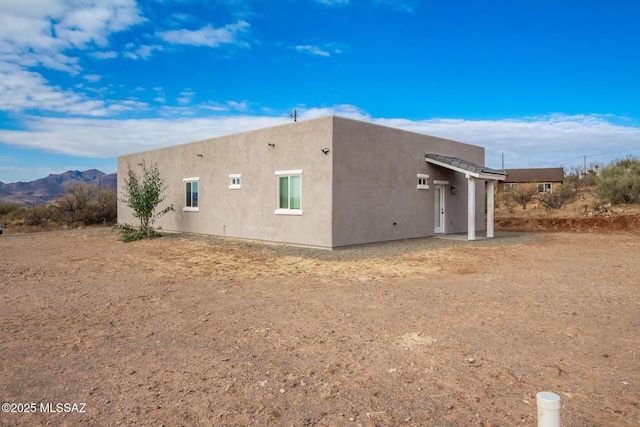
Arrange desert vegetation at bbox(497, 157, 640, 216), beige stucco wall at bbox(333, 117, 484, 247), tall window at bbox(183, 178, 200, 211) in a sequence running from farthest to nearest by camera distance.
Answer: desert vegetation at bbox(497, 157, 640, 216)
tall window at bbox(183, 178, 200, 211)
beige stucco wall at bbox(333, 117, 484, 247)

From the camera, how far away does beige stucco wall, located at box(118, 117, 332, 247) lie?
13.4 metres

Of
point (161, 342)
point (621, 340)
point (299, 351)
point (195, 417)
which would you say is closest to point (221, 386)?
point (195, 417)

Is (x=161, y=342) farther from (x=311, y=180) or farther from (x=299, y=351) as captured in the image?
(x=311, y=180)

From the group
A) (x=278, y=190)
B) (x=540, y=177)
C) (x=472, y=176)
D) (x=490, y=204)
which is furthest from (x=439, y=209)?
(x=540, y=177)

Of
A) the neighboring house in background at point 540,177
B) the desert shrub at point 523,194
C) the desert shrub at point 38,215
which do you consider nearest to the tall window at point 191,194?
the desert shrub at point 38,215

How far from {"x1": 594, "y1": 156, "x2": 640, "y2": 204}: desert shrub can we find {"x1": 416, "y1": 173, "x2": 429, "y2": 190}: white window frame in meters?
17.2

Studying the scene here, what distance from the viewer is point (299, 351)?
14.6 ft

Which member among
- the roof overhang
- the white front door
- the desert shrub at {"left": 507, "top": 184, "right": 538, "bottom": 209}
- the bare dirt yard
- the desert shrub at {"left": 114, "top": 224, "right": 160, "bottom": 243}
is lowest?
the bare dirt yard

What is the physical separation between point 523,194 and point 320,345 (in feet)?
104

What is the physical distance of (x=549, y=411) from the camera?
6.40 ft

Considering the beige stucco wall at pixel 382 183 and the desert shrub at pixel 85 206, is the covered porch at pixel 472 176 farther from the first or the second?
the desert shrub at pixel 85 206

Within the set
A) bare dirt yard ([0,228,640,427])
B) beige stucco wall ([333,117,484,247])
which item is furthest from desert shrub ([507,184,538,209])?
bare dirt yard ([0,228,640,427])

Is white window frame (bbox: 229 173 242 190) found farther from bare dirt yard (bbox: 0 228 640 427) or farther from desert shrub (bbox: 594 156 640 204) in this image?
desert shrub (bbox: 594 156 640 204)

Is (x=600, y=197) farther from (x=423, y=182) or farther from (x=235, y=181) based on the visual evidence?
(x=235, y=181)
